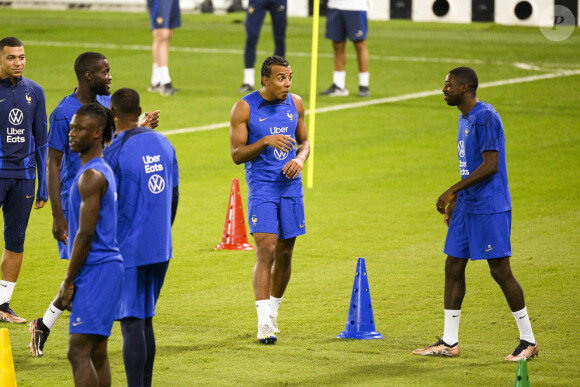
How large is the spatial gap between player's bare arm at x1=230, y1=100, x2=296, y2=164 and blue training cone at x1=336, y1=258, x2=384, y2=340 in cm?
119

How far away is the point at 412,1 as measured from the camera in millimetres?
36656

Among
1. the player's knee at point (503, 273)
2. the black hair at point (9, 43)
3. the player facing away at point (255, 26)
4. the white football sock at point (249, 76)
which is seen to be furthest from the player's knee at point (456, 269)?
the white football sock at point (249, 76)

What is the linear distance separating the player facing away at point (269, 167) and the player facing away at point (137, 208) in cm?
196

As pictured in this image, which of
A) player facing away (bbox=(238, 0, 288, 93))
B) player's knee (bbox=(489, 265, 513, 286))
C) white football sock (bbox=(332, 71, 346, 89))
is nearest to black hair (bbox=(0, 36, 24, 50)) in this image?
player's knee (bbox=(489, 265, 513, 286))

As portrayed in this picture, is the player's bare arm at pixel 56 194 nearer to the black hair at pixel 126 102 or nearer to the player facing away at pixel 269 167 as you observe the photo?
the player facing away at pixel 269 167

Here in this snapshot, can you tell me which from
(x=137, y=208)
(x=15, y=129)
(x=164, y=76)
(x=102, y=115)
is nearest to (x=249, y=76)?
(x=164, y=76)

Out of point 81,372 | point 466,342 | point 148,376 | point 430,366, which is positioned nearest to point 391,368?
point 430,366

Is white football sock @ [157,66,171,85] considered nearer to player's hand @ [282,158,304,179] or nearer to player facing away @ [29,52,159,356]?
player's hand @ [282,158,304,179]

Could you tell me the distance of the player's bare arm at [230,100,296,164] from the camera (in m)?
8.58

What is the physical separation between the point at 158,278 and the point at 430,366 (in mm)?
2239

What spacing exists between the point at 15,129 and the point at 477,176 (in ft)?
12.7

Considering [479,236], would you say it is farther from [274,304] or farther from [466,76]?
[274,304]

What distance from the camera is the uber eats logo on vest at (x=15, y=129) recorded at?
912 cm

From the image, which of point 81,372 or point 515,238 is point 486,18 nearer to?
point 515,238
